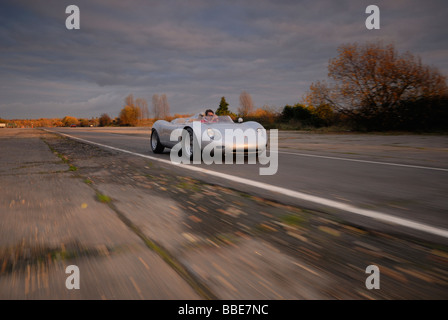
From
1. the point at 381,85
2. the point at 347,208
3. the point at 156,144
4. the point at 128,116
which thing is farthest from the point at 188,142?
the point at 128,116

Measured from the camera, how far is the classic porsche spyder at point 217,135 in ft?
20.5

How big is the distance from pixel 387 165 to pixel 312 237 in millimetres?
4315

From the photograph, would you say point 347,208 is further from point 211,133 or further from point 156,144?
point 156,144

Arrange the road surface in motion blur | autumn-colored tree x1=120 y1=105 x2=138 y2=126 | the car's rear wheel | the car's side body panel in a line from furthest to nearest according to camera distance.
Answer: autumn-colored tree x1=120 y1=105 x2=138 y2=126 → the car's rear wheel → the car's side body panel → the road surface in motion blur

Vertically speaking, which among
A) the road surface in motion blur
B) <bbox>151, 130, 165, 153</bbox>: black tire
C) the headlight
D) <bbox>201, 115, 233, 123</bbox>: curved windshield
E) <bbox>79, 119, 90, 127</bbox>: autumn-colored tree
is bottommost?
the road surface in motion blur

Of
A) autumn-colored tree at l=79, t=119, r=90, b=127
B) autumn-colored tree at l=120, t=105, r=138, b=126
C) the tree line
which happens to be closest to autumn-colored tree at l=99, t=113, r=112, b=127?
autumn-colored tree at l=79, t=119, r=90, b=127

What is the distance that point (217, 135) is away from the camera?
20.6 feet

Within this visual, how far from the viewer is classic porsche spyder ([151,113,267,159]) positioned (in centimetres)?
624

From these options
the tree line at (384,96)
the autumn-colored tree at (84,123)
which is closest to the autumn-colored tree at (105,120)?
the autumn-colored tree at (84,123)

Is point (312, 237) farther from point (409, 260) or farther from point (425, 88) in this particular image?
point (425, 88)

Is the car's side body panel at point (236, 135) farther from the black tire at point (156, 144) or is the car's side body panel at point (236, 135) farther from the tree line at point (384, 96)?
the tree line at point (384, 96)

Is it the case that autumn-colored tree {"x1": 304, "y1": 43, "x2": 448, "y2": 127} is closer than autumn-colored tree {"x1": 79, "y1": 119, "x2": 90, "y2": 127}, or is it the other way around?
autumn-colored tree {"x1": 304, "y1": 43, "x2": 448, "y2": 127}

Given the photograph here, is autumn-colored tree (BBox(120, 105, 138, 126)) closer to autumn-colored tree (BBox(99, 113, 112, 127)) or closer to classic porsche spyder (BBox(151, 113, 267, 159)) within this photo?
autumn-colored tree (BBox(99, 113, 112, 127))
